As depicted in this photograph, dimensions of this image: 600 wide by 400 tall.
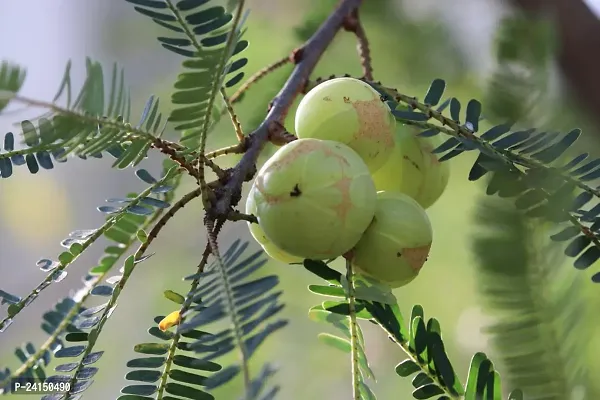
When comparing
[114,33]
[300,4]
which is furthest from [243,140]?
[114,33]

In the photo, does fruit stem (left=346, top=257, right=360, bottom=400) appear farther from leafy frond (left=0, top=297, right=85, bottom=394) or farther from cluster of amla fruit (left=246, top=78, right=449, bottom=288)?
leafy frond (left=0, top=297, right=85, bottom=394)

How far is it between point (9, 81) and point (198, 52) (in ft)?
0.28

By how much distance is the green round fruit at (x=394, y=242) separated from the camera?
339mm

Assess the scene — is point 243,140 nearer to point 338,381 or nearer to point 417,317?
point 417,317

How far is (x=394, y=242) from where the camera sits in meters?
0.34

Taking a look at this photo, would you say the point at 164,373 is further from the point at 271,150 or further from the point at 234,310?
the point at 271,150

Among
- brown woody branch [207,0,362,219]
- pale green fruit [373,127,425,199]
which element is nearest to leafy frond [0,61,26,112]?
brown woody branch [207,0,362,219]

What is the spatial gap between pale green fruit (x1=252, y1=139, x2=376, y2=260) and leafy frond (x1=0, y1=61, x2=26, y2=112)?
124mm

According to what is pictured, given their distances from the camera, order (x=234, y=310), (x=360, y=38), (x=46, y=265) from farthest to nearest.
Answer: (x=360, y=38), (x=46, y=265), (x=234, y=310)

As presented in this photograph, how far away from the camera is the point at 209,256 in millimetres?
336

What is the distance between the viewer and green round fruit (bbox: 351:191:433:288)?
0.34 meters

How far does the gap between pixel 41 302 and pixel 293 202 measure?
51.5 inches

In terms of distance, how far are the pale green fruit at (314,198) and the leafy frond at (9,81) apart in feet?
0.41

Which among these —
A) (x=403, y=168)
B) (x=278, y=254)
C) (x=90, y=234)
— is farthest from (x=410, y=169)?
(x=90, y=234)
